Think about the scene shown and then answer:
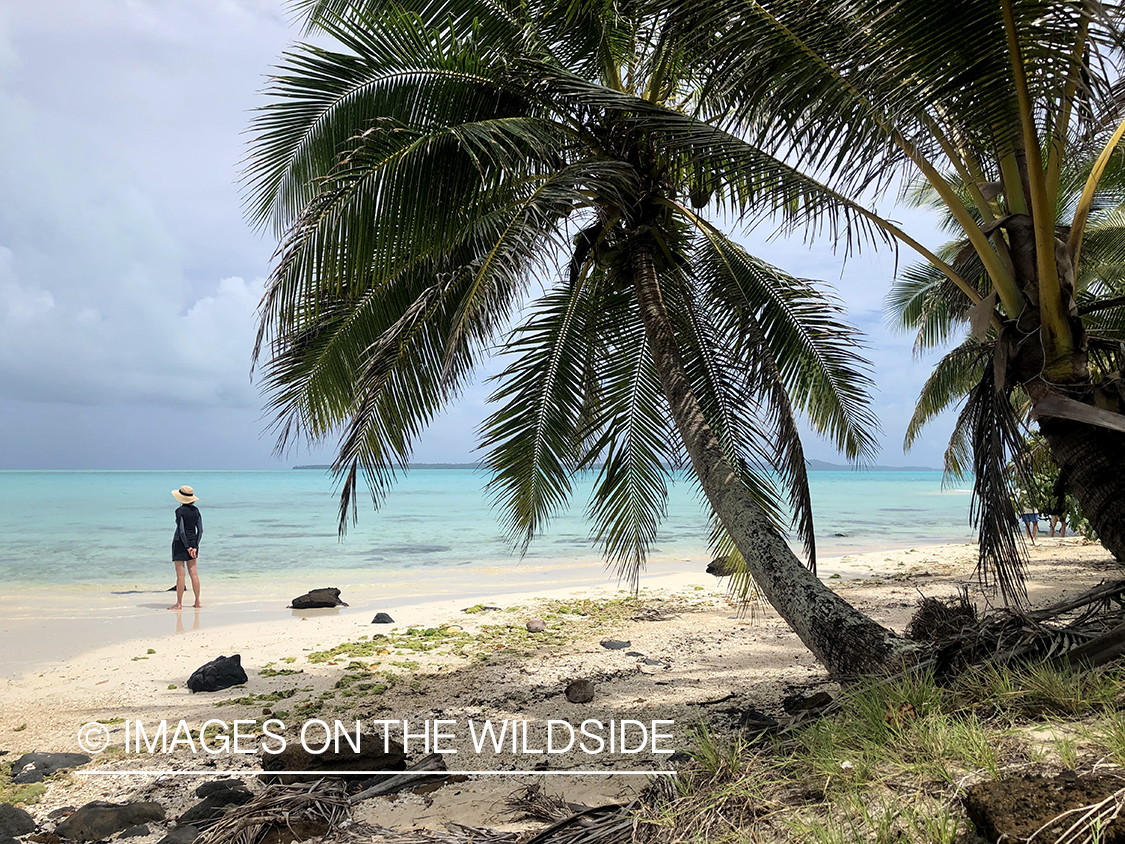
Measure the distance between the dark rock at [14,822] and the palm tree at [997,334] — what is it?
203 inches

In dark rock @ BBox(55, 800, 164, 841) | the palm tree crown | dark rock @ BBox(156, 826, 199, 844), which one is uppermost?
the palm tree crown

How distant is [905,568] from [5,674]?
13.5 m

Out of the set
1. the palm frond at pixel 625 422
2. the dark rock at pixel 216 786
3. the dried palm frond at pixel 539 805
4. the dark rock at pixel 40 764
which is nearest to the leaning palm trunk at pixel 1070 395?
the dried palm frond at pixel 539 805

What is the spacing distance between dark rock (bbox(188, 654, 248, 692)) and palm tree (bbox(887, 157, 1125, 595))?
595 cm

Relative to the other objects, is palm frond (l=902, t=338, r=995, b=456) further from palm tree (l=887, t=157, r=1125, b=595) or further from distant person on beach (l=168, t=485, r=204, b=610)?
distant person on beach (l=168, t=485, r=204, b=610)

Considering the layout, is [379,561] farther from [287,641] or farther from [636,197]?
[636,197]

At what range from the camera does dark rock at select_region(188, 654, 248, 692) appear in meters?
5.95

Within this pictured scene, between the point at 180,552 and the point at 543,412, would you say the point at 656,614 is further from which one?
the point at 180,552

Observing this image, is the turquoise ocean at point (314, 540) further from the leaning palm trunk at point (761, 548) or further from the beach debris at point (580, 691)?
the leaning palm trunk at point (761, 548)

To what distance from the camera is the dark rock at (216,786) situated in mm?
3649

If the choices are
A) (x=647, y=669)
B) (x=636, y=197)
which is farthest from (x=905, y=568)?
(x=636, y=197)

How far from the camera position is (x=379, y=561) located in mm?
16297

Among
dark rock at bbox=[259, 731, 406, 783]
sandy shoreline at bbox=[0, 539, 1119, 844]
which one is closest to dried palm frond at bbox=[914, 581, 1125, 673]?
sandy shoreline at bbox=[0, 539, 1119, 844]

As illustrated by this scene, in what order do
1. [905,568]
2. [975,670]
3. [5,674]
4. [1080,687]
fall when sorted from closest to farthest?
[1080,687] < [975,670] < [5,674] < [905,568]
